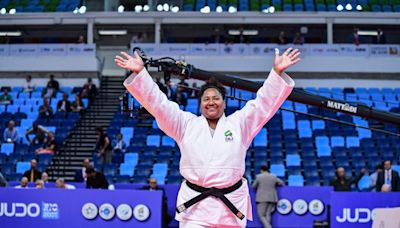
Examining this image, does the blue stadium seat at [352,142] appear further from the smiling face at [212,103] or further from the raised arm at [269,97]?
the smiling face at [212,103]

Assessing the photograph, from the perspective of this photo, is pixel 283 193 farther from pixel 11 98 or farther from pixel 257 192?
pixel 11 98

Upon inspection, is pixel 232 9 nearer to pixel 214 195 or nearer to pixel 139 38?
pixel 139 38

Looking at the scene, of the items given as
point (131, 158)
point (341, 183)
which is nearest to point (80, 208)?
point (341, 183)

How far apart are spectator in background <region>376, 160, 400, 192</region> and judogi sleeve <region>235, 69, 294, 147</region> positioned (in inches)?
461

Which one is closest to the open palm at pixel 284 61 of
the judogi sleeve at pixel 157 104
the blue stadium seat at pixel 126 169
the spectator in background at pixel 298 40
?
the judogi sleeve at pixel 157 104

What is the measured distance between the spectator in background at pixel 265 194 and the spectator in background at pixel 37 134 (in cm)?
941

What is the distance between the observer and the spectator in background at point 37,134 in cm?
2328

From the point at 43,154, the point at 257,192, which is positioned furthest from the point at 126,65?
the point at 43,154

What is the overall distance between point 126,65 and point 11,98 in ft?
75.8

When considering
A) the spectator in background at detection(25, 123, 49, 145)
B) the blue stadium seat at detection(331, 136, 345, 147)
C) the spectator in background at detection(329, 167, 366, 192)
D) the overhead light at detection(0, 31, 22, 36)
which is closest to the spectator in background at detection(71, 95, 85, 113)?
the spectator in background at detection(25, 123, 49, 145)

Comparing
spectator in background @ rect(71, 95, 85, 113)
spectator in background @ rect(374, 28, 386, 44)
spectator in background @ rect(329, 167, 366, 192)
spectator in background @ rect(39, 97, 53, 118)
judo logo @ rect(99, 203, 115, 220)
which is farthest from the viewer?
spectator in background @ rect(374, 28, 386, 44)

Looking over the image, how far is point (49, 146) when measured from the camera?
23.0 m

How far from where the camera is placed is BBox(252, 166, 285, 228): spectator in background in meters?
16.2

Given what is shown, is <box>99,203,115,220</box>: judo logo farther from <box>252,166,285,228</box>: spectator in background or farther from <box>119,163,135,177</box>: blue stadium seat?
<box>119,163,135,177</box>: blue stadium seat
